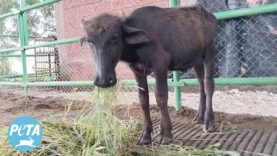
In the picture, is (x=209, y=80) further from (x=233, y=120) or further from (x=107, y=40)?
(x=107, y=40)

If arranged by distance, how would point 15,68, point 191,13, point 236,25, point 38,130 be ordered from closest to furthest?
A: point 38,130
point 191,13
point 236,25
point 15,68

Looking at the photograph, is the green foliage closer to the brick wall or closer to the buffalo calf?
the brick wall

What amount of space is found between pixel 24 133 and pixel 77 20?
717cm

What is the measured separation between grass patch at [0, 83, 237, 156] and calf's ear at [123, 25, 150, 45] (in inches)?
13.1

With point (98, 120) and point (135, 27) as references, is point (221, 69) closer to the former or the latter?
point (135, 27)

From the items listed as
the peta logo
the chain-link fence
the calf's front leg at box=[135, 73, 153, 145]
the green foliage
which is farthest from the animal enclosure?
the green foliage

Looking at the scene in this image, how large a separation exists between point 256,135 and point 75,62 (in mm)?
5482

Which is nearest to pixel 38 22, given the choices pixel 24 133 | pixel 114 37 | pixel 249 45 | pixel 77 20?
pixel 77 20

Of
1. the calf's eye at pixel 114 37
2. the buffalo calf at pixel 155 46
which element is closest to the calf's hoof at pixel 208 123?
the buffalo calf at pixel 155 46

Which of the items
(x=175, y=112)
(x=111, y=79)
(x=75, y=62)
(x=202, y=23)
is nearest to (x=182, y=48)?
(x=202, y=23)

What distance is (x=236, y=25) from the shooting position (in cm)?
389

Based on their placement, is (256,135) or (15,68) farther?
(15,68)

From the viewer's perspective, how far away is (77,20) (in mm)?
8617

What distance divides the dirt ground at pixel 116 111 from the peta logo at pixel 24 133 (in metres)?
0.95
